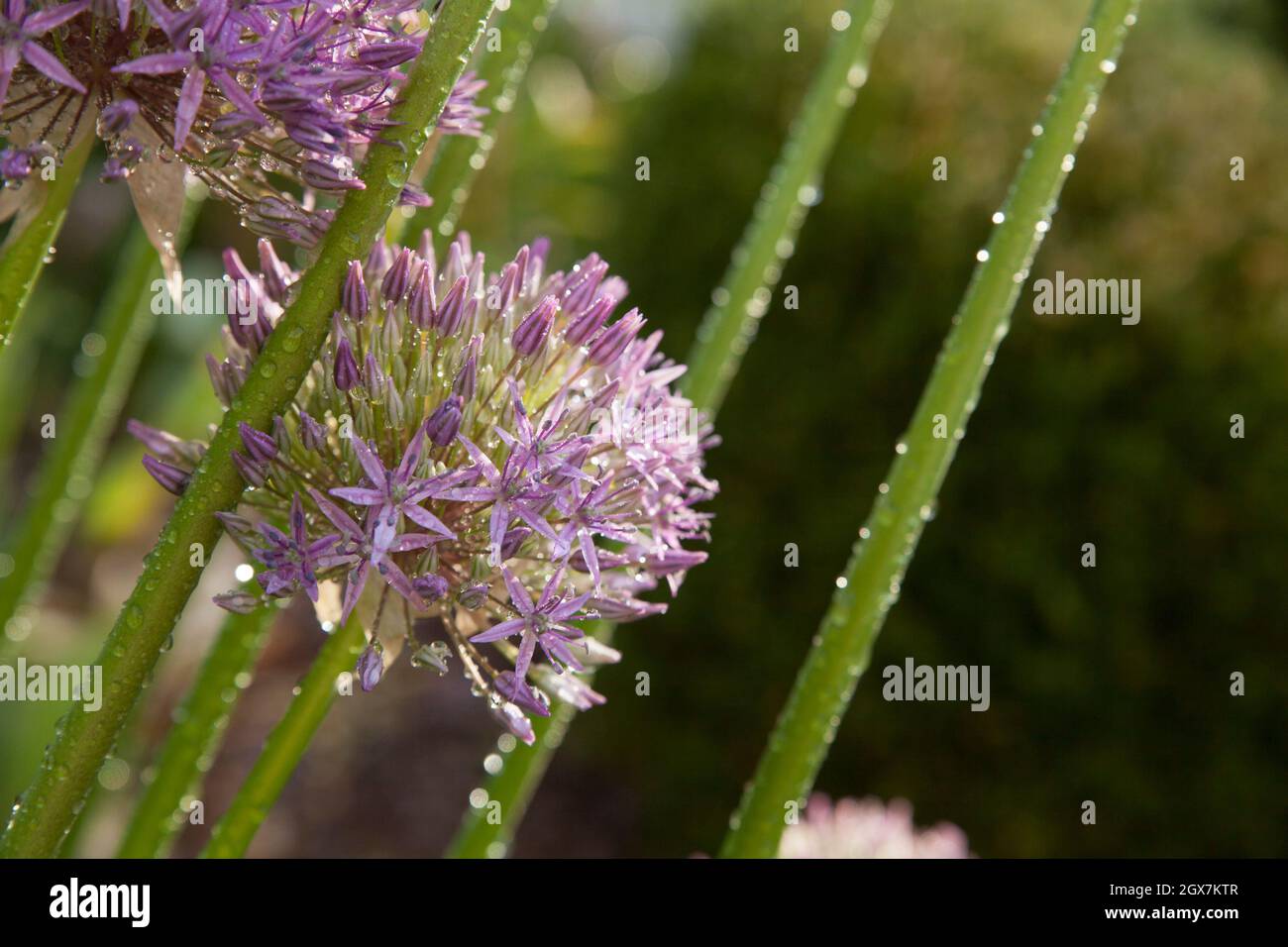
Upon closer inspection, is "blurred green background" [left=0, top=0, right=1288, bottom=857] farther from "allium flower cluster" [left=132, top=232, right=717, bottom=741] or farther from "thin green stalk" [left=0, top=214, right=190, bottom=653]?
"allium flower cluster" [left=132, top=232, right=717, bottom=741]

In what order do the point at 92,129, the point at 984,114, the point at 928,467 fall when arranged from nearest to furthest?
the point at 92,129 → the point at 928,467 → the point at 984,114

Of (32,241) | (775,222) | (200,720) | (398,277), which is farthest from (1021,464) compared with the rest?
(32,241)

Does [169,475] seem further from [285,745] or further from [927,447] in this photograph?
[927,447]

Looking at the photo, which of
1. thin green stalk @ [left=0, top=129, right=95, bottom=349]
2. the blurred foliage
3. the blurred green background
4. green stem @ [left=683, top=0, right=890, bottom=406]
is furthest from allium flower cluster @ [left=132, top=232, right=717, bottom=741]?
the blurred foliage

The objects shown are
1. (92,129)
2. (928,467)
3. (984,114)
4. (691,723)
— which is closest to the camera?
(92,129)

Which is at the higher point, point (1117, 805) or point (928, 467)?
point (928, 467)

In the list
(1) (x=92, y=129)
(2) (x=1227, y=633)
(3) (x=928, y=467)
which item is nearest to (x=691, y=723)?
(2) (x=1227, y=633)
